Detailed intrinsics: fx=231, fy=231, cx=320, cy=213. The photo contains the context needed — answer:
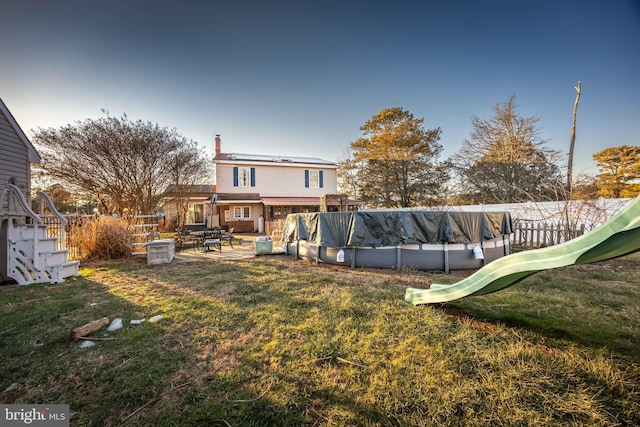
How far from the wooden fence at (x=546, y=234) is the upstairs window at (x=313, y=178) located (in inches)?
617

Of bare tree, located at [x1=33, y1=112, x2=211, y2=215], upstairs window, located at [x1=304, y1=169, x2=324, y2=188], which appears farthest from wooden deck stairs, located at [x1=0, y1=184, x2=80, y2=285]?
upstairs window, located at [x1=304, y1=169, x2=324, y2=188]

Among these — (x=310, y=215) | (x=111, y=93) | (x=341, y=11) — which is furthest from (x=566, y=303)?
(x=111, y=93)

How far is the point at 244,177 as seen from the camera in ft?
68.3

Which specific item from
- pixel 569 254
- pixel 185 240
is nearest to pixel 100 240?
pixel 185 240

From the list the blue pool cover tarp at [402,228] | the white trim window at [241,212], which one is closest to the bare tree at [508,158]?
the blue pool cover tarp at [402,228]

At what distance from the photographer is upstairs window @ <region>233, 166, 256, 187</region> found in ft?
67.3

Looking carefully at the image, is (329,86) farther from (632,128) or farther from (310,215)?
(632,128)

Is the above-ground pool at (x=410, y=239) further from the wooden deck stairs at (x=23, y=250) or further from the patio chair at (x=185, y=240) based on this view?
the patio chair at (x=185, y=240)

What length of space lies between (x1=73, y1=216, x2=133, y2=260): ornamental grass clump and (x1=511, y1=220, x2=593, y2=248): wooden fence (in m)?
16.1

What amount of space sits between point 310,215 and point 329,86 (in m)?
8.45

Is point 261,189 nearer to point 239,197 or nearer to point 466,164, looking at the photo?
point 239,197

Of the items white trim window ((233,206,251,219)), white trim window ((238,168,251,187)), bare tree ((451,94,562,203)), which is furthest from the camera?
white trim window ((238,168,251,187))

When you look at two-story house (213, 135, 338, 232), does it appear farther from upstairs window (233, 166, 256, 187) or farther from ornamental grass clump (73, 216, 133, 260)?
ornamental grass clump (73, 216, 133, 260)

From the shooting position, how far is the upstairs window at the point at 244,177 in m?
20.5
